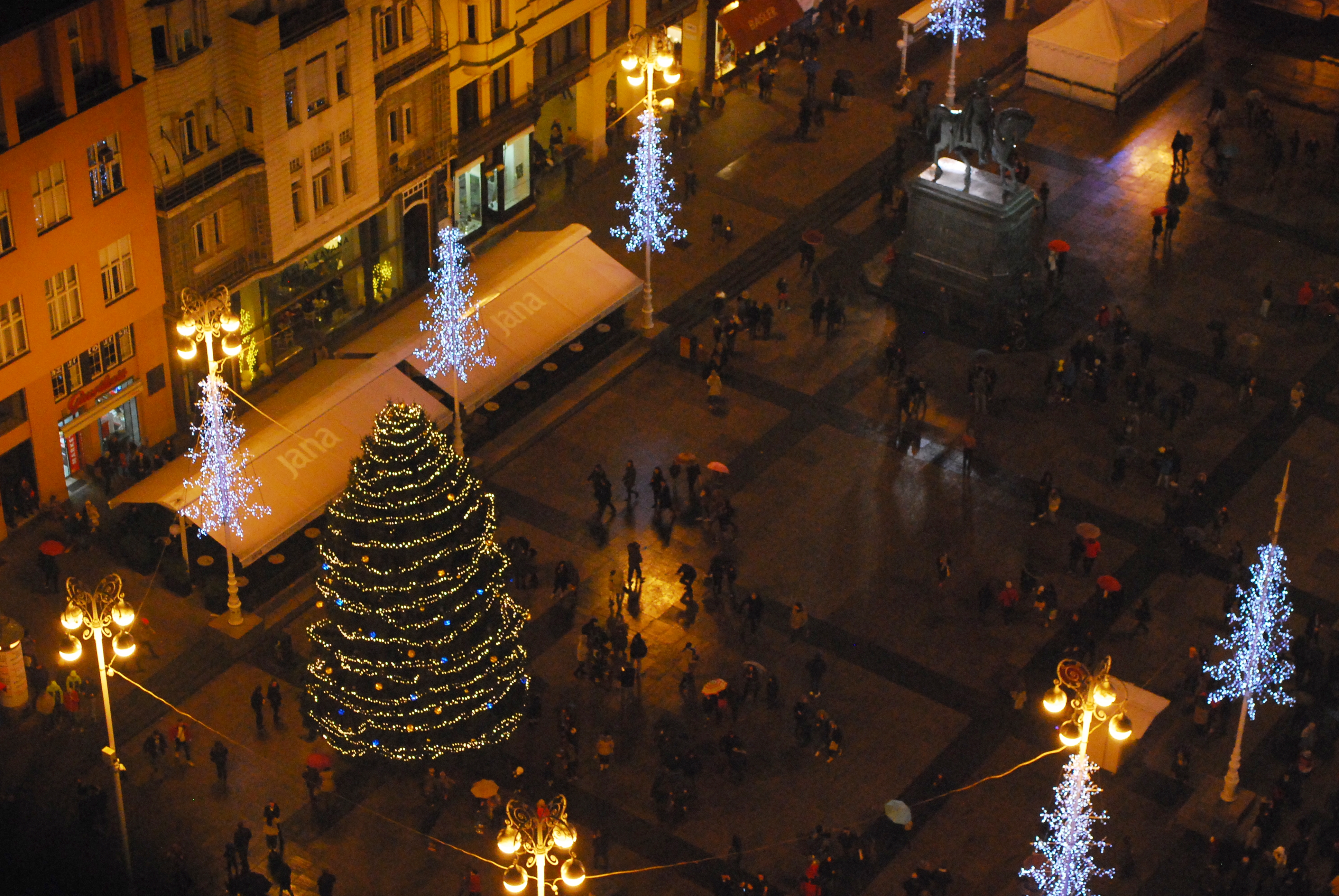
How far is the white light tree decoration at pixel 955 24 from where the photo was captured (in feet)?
276

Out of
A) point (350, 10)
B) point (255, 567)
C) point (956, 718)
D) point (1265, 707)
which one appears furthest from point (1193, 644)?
point (350, 10)

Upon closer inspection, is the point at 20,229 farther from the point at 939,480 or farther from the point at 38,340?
the point at 939,480

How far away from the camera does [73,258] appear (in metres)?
60.4

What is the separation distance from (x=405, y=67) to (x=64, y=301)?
1397 cm

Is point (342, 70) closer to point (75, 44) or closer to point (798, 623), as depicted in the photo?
point (75, 44)

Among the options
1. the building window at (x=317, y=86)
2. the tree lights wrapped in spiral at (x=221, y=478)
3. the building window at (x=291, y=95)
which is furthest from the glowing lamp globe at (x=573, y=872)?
the building window at (x=317, y=86)

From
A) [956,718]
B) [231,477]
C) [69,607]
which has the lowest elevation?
[956,718]

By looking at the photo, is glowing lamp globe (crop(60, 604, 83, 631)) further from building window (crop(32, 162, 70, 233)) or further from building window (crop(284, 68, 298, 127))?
building window (crop(284, 68, 298, 127))

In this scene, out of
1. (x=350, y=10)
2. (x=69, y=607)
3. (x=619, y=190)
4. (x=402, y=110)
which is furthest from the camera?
(x=619, y=190)

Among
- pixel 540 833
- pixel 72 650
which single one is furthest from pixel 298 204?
pixel 540 833

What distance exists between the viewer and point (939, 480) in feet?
223

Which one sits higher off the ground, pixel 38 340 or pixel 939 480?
pixel 38 340

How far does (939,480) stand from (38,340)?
2610cm

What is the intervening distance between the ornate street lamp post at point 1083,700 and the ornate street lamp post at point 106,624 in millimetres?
19521
